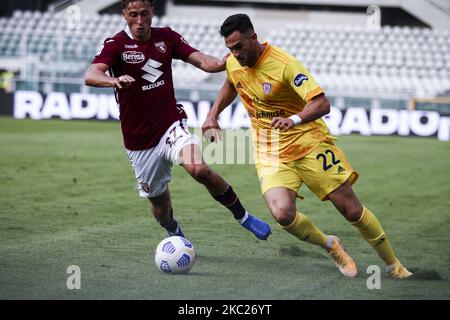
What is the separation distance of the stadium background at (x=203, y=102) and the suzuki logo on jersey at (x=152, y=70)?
5.36 feet

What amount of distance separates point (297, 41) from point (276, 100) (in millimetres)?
24705

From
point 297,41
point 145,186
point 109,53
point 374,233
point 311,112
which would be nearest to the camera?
point 311,112

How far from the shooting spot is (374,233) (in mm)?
7059

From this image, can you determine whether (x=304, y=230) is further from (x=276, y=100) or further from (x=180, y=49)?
(x=180, y=49)

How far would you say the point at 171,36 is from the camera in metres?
8.00

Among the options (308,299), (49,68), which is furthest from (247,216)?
(49,68)

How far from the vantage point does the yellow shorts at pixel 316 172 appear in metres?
6.96

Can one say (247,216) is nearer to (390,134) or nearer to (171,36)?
(171,36)

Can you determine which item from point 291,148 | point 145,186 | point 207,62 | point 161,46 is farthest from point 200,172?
point 161,46

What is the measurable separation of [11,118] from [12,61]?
6748 mm

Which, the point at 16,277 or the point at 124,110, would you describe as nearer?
the point at 16,277

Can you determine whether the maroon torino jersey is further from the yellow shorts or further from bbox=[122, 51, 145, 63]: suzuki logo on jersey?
the yellow shorts

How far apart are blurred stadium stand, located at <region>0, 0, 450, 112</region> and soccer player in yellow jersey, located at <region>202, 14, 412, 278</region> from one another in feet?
60.2

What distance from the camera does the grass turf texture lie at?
6477mm
